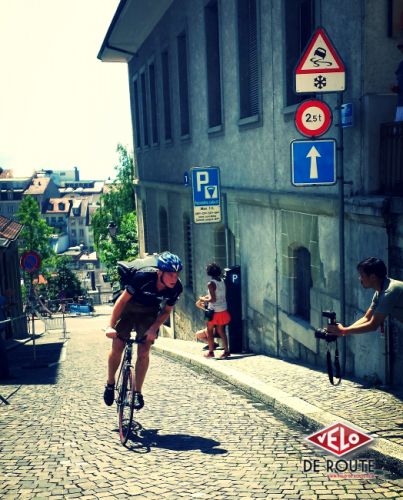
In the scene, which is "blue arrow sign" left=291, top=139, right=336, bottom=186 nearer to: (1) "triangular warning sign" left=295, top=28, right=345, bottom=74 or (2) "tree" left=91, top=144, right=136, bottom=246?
(1) "triangular warning sign" left=295, top=28, right=345, bottom=74

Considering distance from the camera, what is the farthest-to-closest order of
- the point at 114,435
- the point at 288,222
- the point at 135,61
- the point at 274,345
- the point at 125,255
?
the point at 125,255
the point at 135,61
the point at 274,345
the point at 288,222
the point at 114,435

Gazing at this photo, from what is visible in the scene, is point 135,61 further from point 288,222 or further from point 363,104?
point 363,104

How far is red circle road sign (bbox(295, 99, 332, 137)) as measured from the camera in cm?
727

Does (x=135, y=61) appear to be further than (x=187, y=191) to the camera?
Yes

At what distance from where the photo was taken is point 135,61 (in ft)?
78.9

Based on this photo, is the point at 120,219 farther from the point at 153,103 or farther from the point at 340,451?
the point at 340,451

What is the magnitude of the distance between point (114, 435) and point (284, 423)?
1643mm

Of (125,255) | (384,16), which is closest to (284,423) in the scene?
(384,16)

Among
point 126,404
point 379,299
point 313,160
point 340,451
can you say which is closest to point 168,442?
point 126,404

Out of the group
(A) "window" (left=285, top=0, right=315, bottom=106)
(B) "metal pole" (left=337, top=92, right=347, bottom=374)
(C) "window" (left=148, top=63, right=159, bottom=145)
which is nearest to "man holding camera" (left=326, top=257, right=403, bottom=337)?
(B) "metal pole" (left=337, top=92, right=347, bottom=374)

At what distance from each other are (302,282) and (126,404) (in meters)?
4.67

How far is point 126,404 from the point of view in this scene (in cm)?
553

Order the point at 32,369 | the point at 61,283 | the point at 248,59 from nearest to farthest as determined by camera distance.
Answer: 1. the point at 32,369
2. the point at 248,59
3. the point at 61,283

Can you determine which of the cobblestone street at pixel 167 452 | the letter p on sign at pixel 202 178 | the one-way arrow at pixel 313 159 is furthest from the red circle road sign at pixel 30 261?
the one-way arrow at pixel 313 159
